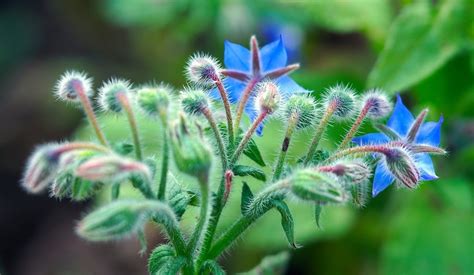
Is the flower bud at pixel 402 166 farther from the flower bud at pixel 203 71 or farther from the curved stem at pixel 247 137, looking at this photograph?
the flower bud at pixel 203 71

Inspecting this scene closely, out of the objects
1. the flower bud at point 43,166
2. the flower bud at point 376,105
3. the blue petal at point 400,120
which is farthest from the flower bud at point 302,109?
the flower bud at point 43,166

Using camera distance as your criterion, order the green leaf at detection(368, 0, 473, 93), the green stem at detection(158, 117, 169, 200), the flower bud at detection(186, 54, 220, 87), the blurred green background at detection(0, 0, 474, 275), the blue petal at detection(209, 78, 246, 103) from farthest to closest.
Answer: the blurred green background at detection(0, 0, 474, 275)
the green leaf at detection(368, 0, 473, 93)
the blue petal at detection(209, 78, 246, 103)
the flower bud at detection(186, 54, 220, 87)
the green stem at detection(158, 117, 169, 200)

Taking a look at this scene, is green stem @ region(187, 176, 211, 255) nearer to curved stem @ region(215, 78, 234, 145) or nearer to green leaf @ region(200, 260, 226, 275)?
green leaf @ region(200, 260, 226, 275)

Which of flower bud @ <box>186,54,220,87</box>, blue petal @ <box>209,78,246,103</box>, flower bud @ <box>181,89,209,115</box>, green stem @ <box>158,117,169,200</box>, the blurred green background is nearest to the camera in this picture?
green stem @ <box>158,117,169,200</box>

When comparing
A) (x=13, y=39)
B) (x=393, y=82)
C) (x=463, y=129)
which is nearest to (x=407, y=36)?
(x=393, y=82)

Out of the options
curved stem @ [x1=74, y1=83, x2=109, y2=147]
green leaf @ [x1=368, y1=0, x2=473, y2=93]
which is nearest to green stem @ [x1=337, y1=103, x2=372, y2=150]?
curved stem @ [x1=74, y1=83, x2=109, y2=147]

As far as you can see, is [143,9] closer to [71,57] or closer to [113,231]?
[71,57]

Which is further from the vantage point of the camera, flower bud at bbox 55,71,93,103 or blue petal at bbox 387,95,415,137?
blue petal at bbox 387,95,415,137
